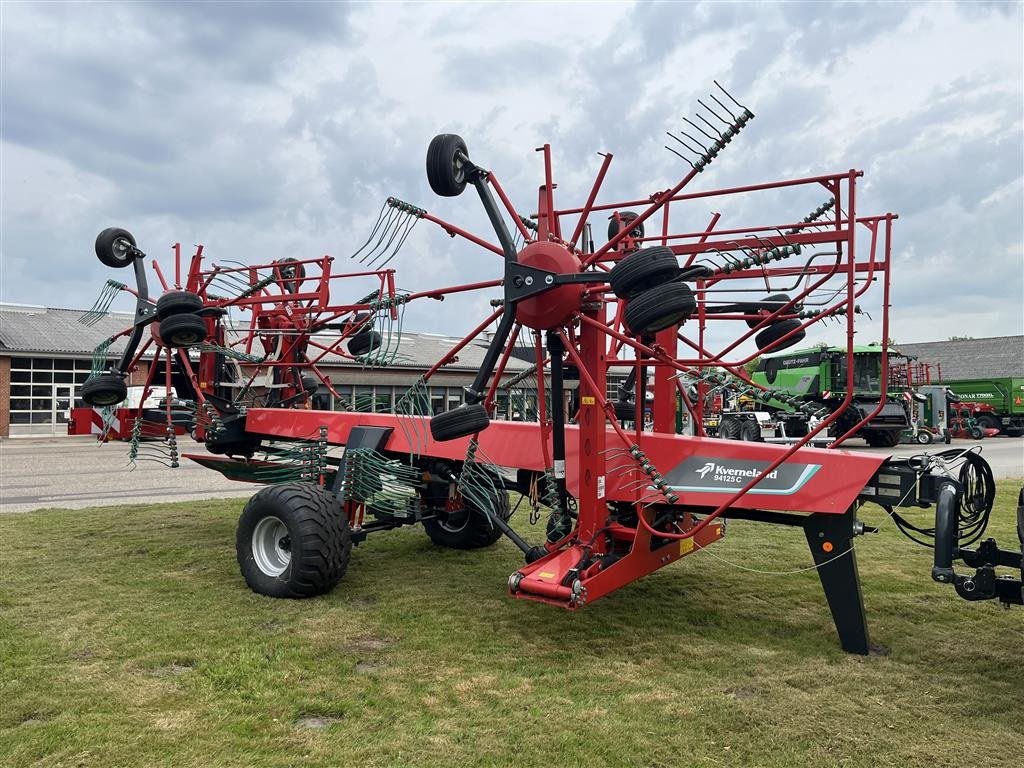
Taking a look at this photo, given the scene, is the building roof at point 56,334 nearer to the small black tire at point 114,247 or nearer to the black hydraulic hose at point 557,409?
→ the small black tire at point 114,247

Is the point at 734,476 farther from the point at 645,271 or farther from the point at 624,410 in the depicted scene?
the point at 624,410

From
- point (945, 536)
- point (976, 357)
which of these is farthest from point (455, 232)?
point (976, 357)

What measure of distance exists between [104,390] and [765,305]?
5449 millimetres

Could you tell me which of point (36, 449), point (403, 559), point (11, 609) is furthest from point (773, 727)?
point (36, 449)

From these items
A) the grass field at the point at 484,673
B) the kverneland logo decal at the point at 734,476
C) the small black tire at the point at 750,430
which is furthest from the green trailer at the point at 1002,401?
the kverneland logo decal at the point at 734,476

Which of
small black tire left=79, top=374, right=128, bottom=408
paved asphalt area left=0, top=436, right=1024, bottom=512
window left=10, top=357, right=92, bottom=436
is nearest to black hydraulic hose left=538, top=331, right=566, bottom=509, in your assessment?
small black tire left=79, top=374, right=128, bottom=408

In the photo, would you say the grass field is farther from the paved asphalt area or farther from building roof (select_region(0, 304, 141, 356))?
building roof (select_region(0, 304, 141, 356))

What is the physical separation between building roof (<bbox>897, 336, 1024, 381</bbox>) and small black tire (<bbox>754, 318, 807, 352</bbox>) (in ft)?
128

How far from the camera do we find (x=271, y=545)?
6.04 m

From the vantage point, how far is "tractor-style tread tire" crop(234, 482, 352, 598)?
5.54m

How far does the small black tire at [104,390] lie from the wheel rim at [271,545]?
220cm

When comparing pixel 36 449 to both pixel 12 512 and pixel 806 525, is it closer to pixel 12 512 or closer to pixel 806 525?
pixel 12 512

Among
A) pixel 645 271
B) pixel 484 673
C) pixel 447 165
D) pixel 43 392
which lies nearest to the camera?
pixel 645 271

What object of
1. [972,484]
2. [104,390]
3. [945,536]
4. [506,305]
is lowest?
[945,536]
